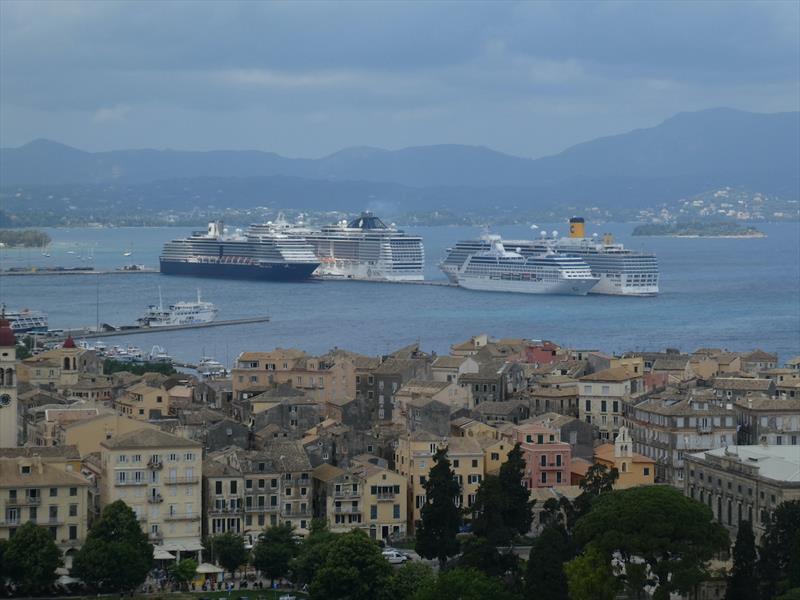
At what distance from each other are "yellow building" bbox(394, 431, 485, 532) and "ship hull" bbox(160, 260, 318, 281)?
116 meters

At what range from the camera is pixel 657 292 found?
456 feet

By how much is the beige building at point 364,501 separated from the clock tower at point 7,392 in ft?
23.3

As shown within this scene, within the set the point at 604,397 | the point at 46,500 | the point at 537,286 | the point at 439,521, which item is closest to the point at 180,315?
the point at 537,286

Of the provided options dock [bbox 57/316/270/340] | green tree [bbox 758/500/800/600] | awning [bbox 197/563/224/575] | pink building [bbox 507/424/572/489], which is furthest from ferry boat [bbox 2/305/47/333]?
green tree [bbox 758/500/800/600]

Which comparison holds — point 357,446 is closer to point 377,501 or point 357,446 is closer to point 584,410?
point 377,501

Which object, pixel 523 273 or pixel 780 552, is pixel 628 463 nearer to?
pixel 780 552

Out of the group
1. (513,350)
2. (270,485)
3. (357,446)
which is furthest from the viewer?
(513,350)

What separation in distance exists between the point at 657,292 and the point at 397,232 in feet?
114

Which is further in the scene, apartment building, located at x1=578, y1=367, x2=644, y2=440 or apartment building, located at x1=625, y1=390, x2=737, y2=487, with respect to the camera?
apartment building, located at x1=578, y1=367, x2=644, y2=440

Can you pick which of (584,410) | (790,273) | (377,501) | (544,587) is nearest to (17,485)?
(377,501)

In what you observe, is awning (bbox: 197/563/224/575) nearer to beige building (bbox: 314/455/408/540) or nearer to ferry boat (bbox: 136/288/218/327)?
beige building (bbox: 314/455/408/540)

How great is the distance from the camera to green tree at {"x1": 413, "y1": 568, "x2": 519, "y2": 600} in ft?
105

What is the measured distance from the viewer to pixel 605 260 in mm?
144125

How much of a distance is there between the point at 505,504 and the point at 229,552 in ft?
18.1
